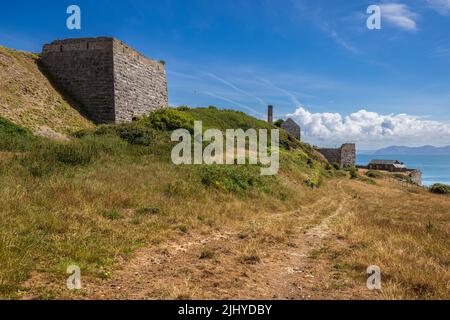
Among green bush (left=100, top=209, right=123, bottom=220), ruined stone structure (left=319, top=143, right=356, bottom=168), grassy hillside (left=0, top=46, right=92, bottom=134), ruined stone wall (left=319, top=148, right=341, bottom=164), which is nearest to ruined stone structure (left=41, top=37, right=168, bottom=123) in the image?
grassy hillside (left=0, top=46, right=92, bottom=134)

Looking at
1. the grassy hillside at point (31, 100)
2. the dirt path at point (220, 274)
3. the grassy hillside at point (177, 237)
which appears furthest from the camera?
the grassy hillside at point (31, 100)

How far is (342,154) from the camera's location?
6888cm

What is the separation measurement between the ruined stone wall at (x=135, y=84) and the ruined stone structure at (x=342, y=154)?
4496cm

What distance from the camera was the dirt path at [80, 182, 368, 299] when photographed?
5316 millimetres

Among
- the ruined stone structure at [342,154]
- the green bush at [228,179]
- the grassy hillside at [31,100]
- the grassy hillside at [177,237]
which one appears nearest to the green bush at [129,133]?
the grassy hillside at [31,100]

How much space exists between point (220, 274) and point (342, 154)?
67546mm

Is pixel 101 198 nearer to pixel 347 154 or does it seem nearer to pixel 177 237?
pixel 177 237

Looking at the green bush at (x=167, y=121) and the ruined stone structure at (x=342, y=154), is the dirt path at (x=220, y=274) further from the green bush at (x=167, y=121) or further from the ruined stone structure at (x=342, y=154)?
the ruined stone structure at (x=342, y=154)

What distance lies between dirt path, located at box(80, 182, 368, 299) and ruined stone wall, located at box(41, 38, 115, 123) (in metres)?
20.8

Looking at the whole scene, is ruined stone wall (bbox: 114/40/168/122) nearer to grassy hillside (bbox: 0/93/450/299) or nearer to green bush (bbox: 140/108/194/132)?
green bush (bbox: 140/108/194/132)

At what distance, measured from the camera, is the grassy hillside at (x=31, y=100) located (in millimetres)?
21047

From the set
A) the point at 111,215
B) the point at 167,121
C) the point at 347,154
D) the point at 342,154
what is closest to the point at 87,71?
the point at 167,121

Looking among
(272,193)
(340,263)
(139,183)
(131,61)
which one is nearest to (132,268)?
(340,263)

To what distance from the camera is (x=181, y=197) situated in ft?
40.2
